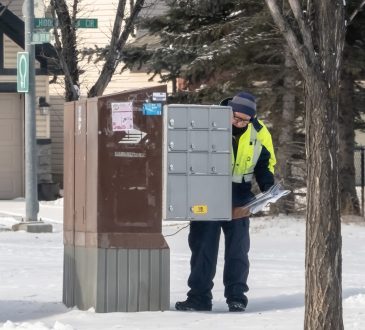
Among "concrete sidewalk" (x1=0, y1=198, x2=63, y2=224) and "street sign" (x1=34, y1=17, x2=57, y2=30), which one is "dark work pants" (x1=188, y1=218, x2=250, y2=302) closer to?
"street sign" (x1=34, y1=17, x2=57, y2=30)

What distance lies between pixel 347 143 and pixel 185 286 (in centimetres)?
779

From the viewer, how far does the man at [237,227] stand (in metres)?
8.56

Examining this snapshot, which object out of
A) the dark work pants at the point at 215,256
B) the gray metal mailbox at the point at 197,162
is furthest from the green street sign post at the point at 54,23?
the gray metal mailbox at the point at 197,162

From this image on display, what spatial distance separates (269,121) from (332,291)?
11.8 m

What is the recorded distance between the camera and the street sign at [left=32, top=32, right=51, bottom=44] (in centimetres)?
1629

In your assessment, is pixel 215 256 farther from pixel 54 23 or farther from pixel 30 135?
pixel 30 135

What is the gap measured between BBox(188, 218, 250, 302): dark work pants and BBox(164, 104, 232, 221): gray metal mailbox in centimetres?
28

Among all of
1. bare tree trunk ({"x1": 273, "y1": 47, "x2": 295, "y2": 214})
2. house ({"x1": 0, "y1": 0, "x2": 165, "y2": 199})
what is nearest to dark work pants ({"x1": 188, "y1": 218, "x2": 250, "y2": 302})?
bare tree trunk ({"x1": 273, "y1": 47, "x2": 295, "y2": 214})

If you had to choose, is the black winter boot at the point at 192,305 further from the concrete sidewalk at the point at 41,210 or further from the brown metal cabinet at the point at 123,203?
the concrete sidewalk at the point at 41,210

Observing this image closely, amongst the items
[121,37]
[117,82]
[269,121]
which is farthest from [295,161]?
[117,82]

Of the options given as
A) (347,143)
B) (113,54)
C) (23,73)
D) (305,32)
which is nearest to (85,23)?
(113,54)

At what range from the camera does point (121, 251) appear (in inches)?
322

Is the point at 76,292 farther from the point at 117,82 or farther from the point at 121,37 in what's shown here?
the point at 117,82

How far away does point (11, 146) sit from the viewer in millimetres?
24031
